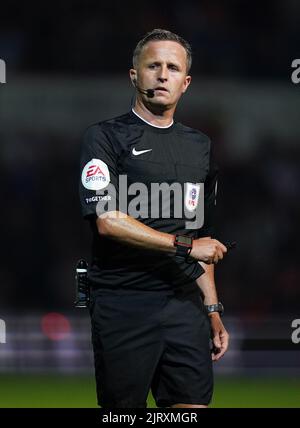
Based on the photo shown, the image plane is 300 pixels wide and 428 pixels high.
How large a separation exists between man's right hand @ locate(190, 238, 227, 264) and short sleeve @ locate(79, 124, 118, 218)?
1.45 ft

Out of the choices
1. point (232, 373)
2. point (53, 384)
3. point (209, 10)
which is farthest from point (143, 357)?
point (209, 10)

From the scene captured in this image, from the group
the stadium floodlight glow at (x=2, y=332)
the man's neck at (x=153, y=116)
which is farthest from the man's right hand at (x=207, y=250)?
the stadium floodlight glow at (x=2, y=332)

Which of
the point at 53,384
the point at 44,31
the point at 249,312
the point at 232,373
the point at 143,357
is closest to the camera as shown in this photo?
the point at 143,357

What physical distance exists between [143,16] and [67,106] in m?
1.73

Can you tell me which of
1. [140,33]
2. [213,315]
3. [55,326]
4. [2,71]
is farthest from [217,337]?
[140,33]

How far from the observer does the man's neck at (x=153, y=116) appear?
5.62 meters

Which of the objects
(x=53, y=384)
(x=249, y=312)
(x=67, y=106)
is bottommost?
(x=53, y=384)

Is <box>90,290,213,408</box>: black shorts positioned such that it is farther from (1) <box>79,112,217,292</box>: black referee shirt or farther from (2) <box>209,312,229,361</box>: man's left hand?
(2) <box>209,312,229,361</box>: man's left hand

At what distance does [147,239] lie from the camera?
5309mm

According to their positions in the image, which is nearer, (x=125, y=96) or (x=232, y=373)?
(x=232, y=373)

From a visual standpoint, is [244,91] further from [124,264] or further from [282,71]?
[124,264]

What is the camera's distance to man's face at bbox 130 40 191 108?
5.53m

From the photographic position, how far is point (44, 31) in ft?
47.8

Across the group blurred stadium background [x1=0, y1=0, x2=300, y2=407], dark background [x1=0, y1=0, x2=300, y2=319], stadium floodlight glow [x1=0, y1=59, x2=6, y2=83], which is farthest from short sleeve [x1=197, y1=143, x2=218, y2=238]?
stadium floodlight glow [x1=0, y1=59, x2=6, y2=83]
